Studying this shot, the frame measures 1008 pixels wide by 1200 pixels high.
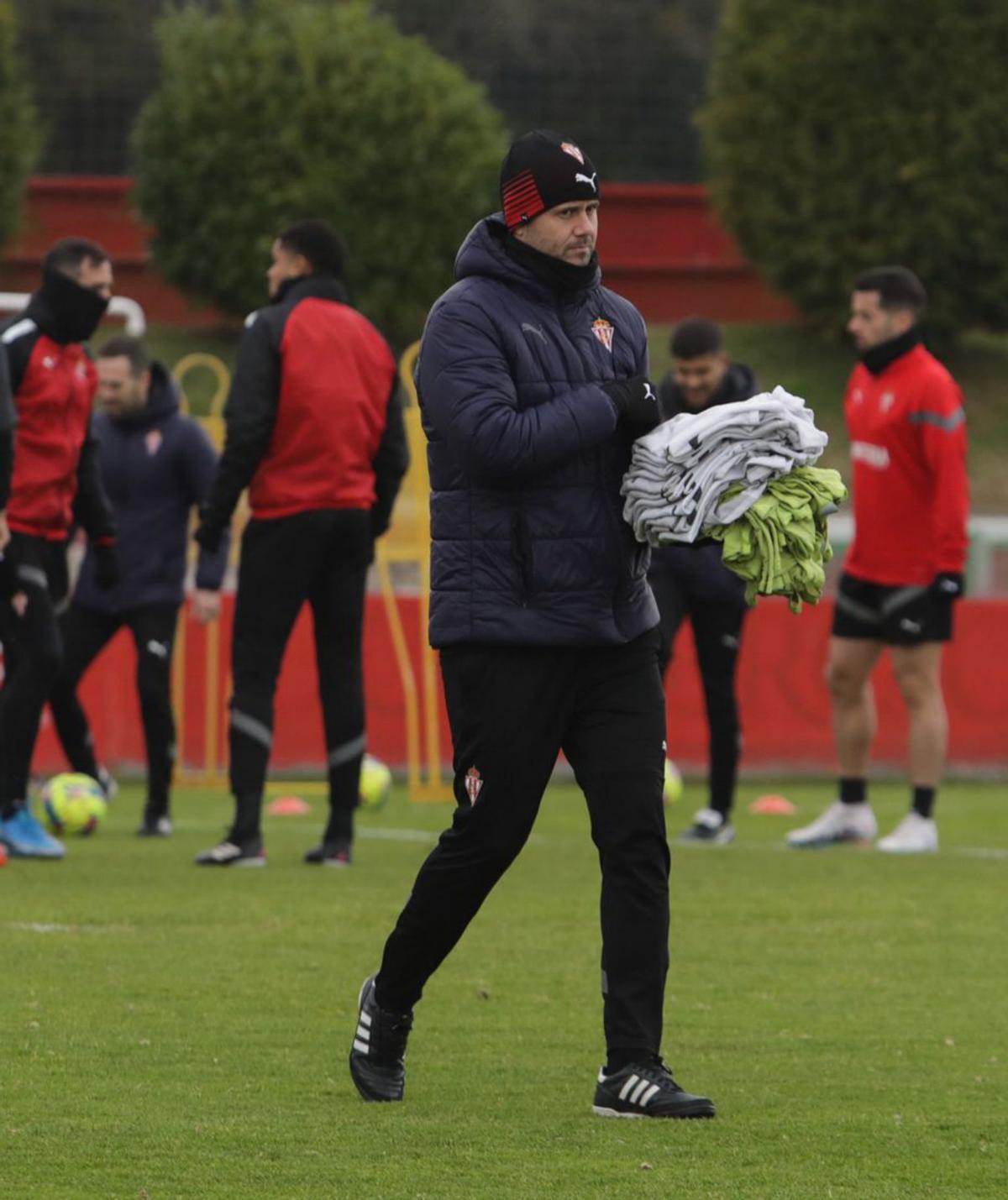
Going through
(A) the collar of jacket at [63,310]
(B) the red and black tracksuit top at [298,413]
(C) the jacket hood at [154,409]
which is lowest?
(C) the jacket hood at [154,409]

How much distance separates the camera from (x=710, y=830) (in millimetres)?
11602

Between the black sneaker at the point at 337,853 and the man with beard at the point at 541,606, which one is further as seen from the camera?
the black sneaker at the point at 337,853

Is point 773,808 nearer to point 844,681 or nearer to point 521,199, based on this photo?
point 844,681

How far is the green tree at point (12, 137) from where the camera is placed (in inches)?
1250

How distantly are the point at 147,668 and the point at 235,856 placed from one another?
160cm

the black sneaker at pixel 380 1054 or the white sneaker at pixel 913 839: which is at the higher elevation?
the black sneaker at pixel 380 1054

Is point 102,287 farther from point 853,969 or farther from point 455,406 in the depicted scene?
point 455,406

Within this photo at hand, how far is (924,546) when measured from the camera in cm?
1095

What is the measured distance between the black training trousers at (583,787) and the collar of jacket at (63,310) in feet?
15.8

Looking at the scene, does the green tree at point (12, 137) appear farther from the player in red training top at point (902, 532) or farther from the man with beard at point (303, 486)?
the man with beard at point (303, 486)

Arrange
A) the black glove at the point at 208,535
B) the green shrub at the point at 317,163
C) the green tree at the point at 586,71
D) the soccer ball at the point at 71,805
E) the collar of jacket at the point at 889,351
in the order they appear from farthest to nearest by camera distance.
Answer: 1. the green tree at the point at 586,71
2. the green shrub at the point at 317,163
3. the soccer ball at the point at 71,805
4. the collar of jacket at the point at 889,351
5. the black glove at the point at 208,535

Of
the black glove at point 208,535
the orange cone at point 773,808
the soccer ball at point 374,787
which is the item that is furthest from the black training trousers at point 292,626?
the orange cone at point 773,808

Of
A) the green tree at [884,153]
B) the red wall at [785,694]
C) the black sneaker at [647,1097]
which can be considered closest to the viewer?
Answer: the black sneaker at [647,1097]

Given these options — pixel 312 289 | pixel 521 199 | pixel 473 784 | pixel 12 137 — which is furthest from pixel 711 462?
pixel 12 137
